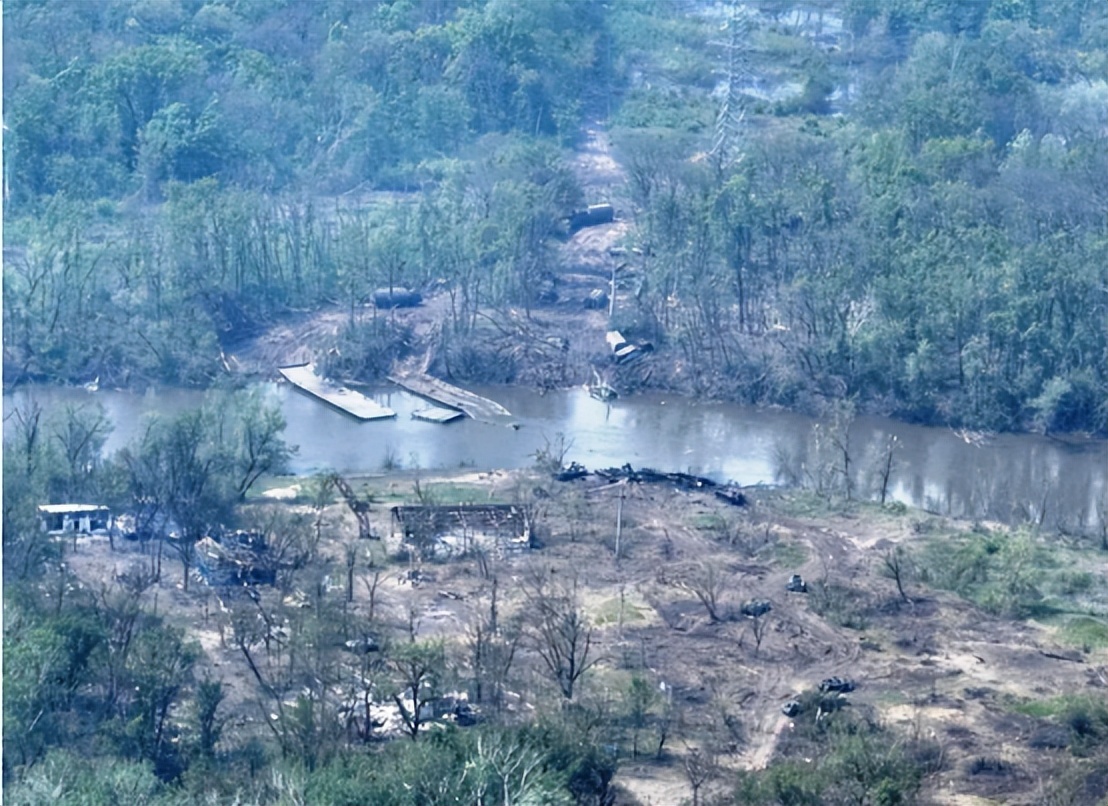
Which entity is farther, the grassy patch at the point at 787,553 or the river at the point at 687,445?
the river at the point at 687,445

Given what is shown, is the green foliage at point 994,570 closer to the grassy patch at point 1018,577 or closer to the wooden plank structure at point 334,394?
the grassy patch at point 1018,577

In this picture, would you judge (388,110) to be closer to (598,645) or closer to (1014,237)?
(1014,237)

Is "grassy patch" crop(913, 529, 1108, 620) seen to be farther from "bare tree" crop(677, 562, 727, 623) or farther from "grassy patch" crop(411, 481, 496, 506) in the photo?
"grassy patch" crop(411, 481, 496, 506)

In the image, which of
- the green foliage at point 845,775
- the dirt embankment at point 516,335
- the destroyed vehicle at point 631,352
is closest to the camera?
the green foliage at point 845,775

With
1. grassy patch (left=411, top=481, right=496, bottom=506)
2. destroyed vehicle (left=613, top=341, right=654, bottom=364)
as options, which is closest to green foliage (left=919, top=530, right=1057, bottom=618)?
grassy patch (left=411, top=481, right=496, bottom=506)

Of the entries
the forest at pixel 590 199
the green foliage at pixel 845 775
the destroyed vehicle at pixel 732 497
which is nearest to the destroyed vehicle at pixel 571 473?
the destroyed vehicle at pixel 732 497

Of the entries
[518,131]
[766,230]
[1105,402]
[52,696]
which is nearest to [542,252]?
[766,230]

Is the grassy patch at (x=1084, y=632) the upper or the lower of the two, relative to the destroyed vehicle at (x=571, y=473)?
upper
